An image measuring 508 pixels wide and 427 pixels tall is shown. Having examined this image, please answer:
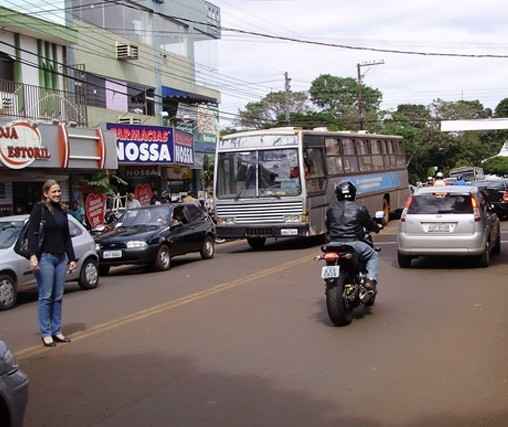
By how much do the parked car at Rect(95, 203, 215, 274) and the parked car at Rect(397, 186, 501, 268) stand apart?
549 cm

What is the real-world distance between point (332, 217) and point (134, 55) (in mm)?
22172

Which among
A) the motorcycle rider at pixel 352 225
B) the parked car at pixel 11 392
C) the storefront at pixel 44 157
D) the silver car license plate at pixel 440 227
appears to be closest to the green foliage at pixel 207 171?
the storefront at pixel 44 157

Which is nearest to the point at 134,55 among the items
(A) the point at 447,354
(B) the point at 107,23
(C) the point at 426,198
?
(B) the point at 107,23

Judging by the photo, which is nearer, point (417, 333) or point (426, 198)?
point (417, 333)

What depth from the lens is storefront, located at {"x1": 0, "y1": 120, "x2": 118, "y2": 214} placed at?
20.0m

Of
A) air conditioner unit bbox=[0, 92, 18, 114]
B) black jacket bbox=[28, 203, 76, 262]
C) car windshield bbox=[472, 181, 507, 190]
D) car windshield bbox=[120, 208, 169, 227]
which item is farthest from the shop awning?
black jacket bbox=[28, 203, 76, 262]

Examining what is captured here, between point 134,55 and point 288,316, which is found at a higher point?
point 134,55

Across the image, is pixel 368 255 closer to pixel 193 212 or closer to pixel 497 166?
pixel 193 212

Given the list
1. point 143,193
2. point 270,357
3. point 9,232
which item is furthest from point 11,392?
point 143,193

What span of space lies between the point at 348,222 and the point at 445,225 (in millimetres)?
4878

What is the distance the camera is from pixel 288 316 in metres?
9.19

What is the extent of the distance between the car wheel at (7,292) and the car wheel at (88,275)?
1.87 meters

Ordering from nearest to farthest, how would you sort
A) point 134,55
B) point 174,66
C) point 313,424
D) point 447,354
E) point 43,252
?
point 313,424 → point 447,354 → point 43,252 → point 134,55 → point 174,66

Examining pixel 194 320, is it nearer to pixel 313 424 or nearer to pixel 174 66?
pixel 313 424
